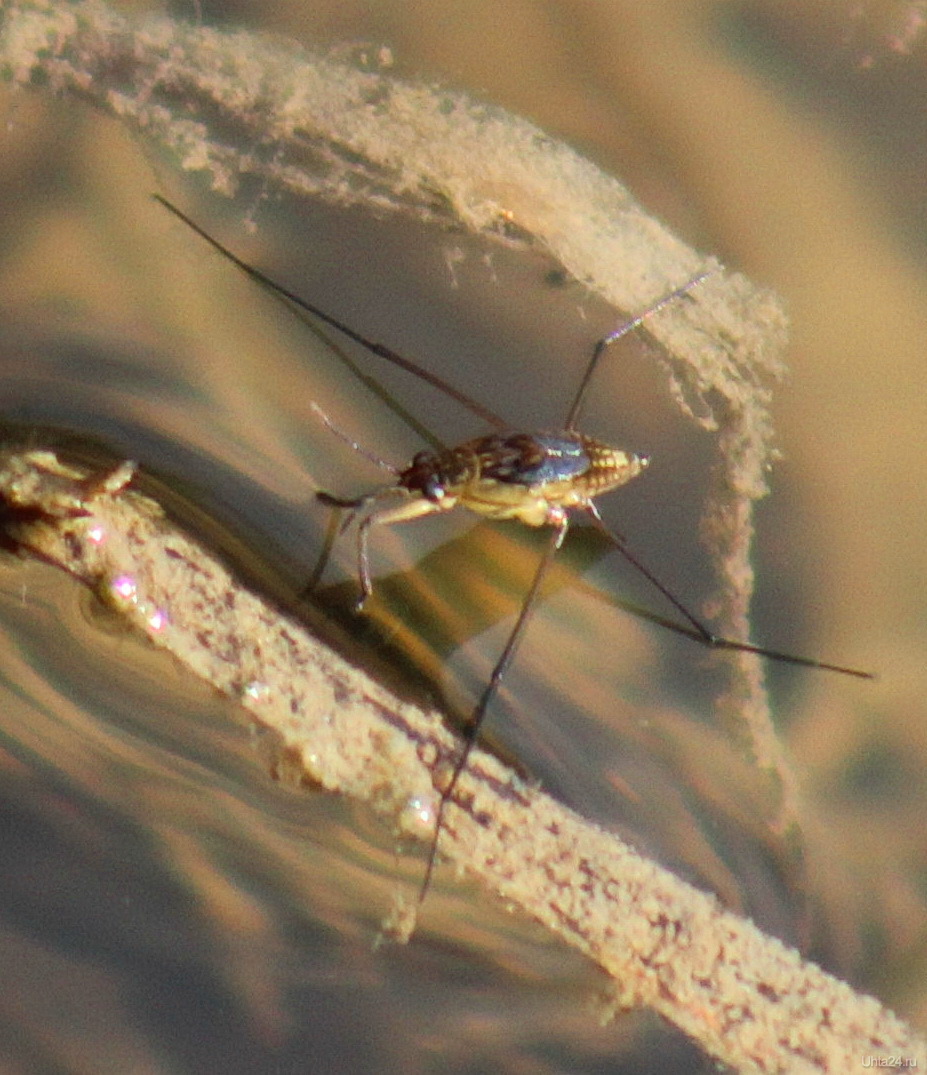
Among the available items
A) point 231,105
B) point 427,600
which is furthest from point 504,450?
point 231,105

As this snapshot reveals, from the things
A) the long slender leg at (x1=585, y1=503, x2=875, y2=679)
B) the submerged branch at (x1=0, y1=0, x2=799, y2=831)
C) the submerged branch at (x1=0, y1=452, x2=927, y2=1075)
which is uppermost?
the submerged branch at (x1=0, y1=0, x2=799, y2=831)

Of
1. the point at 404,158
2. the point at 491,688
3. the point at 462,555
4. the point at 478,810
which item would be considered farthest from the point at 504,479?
the point at 404,158

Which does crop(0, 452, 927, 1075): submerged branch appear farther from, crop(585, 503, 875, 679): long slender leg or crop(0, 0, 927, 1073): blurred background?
crop(585, 503, 875, 679): long slender leg

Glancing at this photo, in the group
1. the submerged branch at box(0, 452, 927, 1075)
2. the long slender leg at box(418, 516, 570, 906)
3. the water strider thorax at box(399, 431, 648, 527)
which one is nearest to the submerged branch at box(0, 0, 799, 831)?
the water strider thorax at box(399, 431, 648, 527)

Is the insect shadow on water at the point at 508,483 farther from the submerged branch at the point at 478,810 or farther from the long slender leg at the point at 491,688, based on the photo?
the submerged branch at the point at 478,810

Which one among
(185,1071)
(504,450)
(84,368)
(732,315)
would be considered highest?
(732,315)

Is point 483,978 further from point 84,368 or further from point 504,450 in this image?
point 84,368

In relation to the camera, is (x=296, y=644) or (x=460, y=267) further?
(x=460, y=267)
